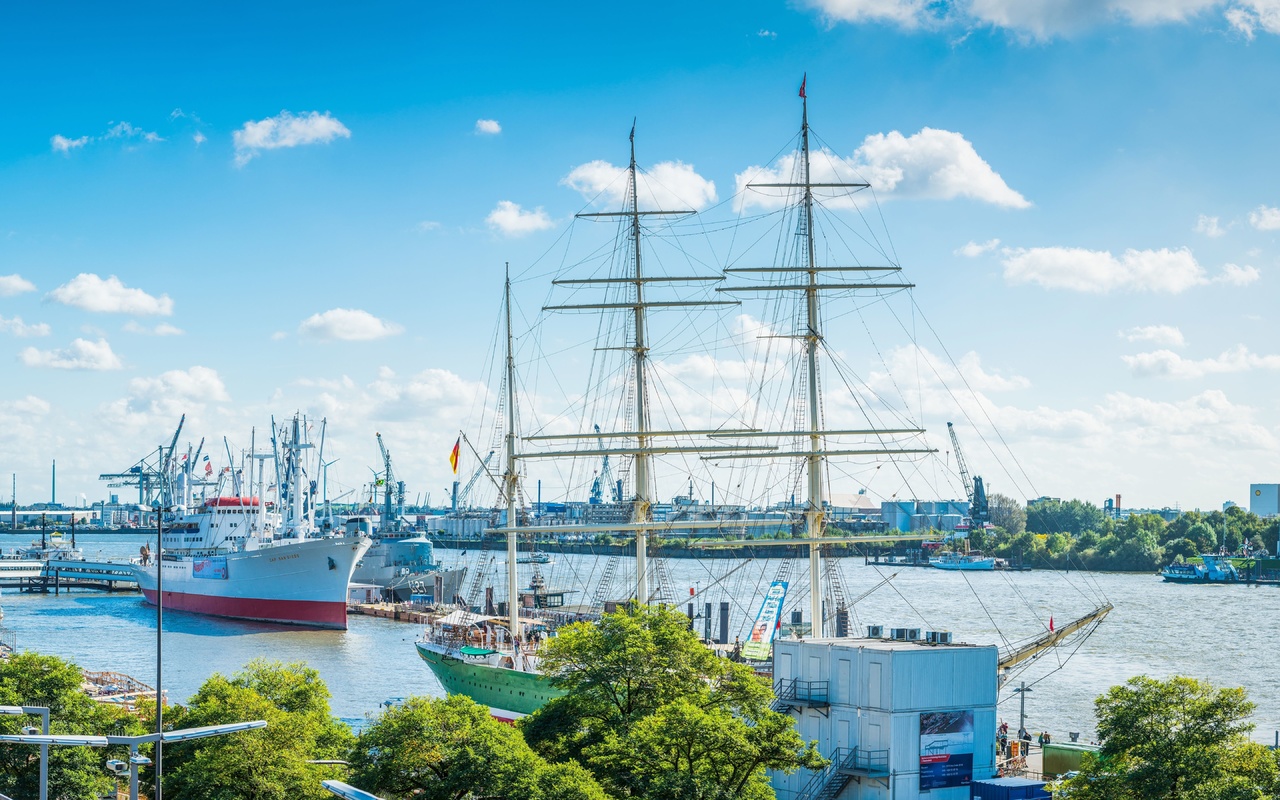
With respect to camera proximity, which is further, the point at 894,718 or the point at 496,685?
the point at 496,685

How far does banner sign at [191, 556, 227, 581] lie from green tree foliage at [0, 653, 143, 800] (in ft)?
221

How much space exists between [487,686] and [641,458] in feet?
47.1

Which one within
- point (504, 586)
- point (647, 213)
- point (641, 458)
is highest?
point (647, 213)

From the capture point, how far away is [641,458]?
209 feet

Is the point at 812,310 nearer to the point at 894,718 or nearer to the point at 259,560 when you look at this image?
the point at 894,718

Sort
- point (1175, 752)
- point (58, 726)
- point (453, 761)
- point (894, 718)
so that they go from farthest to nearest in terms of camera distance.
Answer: point (58, 726)
point (894, 718)
point (453, 761)
point (1175, 752)

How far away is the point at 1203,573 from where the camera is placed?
152 metres

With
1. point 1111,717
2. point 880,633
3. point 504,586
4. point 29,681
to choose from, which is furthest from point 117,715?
point 504,586

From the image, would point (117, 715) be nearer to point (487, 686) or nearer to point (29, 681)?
point (29, 681)

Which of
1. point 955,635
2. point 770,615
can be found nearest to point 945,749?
point 770,615

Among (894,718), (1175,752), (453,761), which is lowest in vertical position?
(453,761)

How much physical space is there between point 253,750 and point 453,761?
194 inches

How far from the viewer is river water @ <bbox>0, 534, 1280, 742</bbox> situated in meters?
63.1

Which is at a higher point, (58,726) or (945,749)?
(58,726)
